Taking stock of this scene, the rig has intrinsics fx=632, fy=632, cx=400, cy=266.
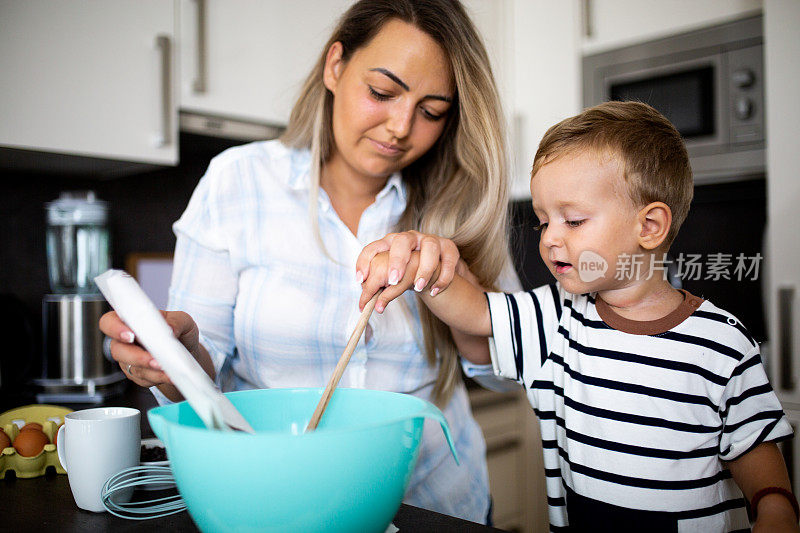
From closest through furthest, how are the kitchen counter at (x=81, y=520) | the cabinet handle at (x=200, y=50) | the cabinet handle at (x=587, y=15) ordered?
the kitchen counter at (x=81, y=520) → the cabinet handle at (x=200, y=50) → the cabinet handle at (x=587, y=15)

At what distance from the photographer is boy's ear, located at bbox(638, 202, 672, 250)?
74cm

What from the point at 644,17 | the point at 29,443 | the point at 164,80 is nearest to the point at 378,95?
the point at 29,443

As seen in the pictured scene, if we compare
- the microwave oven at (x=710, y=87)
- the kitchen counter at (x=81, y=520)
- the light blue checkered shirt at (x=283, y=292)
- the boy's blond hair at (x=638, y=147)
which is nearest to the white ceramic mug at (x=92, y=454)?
the kitchen counter at (x=81, y=520)

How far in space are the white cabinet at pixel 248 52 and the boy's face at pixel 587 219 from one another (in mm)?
942

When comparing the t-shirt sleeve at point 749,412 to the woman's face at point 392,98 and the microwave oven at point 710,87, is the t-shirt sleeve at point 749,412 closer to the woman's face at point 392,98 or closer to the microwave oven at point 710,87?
the woman's face at point 392,98

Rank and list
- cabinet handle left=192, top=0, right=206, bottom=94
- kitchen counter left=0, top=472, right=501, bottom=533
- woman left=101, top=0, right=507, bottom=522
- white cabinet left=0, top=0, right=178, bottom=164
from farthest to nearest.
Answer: cabinet handle left=192, top=0, right=206, bottom=94
white cabinet left=0, top=0, right=178, bottom=164
woman left=101, top=0, right=507, bottom=522
kitchen counter left=0, top=472, right=501, bottom=533

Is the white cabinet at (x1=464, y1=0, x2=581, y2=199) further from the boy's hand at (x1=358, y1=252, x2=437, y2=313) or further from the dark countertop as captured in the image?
the dark countertop

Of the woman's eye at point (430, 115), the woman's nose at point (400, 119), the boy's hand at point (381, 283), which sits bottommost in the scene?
the boy's hand at point (381, 283)

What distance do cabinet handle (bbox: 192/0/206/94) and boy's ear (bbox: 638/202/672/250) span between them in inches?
46.6

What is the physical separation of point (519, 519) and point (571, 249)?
1599mm

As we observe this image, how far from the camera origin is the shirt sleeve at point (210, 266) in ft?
3.23

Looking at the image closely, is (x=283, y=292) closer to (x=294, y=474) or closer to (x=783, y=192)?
(x=294, y=474)

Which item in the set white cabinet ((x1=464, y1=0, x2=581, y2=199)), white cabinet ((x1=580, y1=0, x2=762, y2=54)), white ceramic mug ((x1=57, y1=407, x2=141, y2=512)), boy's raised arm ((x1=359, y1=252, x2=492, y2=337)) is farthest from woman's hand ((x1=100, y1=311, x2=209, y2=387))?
white cabinet ((x1=580, y1=0, x2=762, y2=54))

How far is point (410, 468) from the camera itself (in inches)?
20.8
